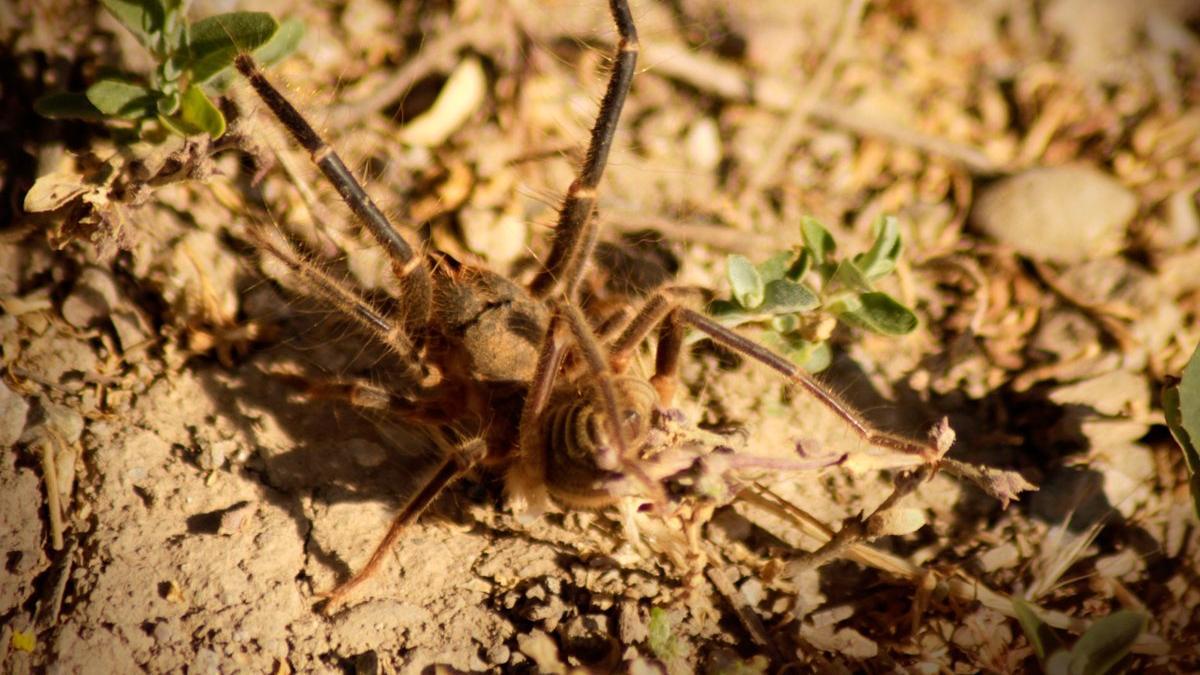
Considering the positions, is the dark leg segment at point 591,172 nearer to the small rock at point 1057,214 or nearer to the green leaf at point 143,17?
the green leaf at point 143,17

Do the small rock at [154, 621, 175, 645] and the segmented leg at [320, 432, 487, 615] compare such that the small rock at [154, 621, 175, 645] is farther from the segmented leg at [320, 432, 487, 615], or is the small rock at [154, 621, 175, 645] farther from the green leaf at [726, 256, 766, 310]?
the green leaf at [726, 256, 766, 310]

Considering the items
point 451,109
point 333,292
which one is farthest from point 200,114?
point 451,109

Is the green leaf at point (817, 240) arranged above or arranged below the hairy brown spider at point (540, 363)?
above

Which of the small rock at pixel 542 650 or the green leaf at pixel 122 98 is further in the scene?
the green leaf at pixel 122 98

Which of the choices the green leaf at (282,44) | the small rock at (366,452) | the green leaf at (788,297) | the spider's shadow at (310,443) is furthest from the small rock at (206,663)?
the green leaf at (788,297)

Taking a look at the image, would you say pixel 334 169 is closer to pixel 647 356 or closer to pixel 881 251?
pixel 647 356

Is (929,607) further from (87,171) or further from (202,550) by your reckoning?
(87,171)

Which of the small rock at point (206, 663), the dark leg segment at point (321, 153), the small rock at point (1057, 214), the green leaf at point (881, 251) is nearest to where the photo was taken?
the small rock at point (206, 663)
